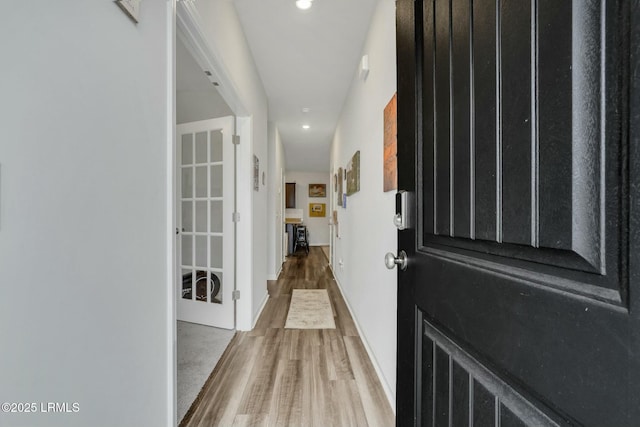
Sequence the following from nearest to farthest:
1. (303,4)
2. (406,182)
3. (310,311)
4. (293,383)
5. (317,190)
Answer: (406,182) → (293,383) → (303,4) → (310,311) → (317,190)

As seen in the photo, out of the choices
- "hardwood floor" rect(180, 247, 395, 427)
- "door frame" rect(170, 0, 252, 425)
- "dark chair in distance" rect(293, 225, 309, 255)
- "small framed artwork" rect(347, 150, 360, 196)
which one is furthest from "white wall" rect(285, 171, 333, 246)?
"door frame" rect(170, 0, 252, 425)

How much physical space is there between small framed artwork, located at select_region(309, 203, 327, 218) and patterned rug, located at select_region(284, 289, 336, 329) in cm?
552

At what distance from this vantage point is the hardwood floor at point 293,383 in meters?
1.41

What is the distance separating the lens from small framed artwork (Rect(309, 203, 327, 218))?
9219 mm

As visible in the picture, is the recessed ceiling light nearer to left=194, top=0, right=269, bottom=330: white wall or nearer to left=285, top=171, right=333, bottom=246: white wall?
left=194, top=0, right=269, bottom=330: white wall

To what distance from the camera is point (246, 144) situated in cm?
250
